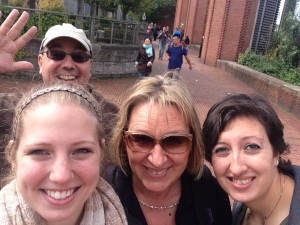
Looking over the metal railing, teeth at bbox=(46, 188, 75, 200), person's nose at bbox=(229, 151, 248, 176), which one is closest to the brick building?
the metal railing

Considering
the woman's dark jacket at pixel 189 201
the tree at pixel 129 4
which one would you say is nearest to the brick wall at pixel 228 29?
the tree at pixel 129 4

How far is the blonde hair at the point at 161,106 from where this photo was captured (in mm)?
1906

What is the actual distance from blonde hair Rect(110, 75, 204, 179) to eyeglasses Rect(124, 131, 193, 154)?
0.11 meters

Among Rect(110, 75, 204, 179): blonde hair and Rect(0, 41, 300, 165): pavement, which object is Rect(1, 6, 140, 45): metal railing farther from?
Rect(110, 75, 204, 179): blonde hair

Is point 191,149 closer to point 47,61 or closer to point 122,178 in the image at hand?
point 122,178

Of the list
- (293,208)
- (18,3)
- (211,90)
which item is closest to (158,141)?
(293,208)

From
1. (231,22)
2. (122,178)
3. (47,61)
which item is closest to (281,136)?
(122,178)

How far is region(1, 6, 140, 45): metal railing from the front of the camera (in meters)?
10.6

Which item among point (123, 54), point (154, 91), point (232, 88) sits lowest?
point (232, 88)

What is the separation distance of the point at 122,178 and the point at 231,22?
18936 mm

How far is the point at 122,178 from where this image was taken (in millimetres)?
2004

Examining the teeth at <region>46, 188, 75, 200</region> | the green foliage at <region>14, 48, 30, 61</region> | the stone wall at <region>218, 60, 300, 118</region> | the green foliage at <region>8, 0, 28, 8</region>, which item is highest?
the green foliage at <region>8, 0, 28, 8</region>

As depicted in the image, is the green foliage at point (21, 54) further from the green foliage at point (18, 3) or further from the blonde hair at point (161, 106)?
the blonde hair at point (161, 106)

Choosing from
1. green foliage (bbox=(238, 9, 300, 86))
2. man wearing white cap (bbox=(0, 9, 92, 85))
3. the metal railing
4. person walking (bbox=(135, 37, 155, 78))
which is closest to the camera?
man wearing white cap (bbox=(0, 9, 92, 85))
